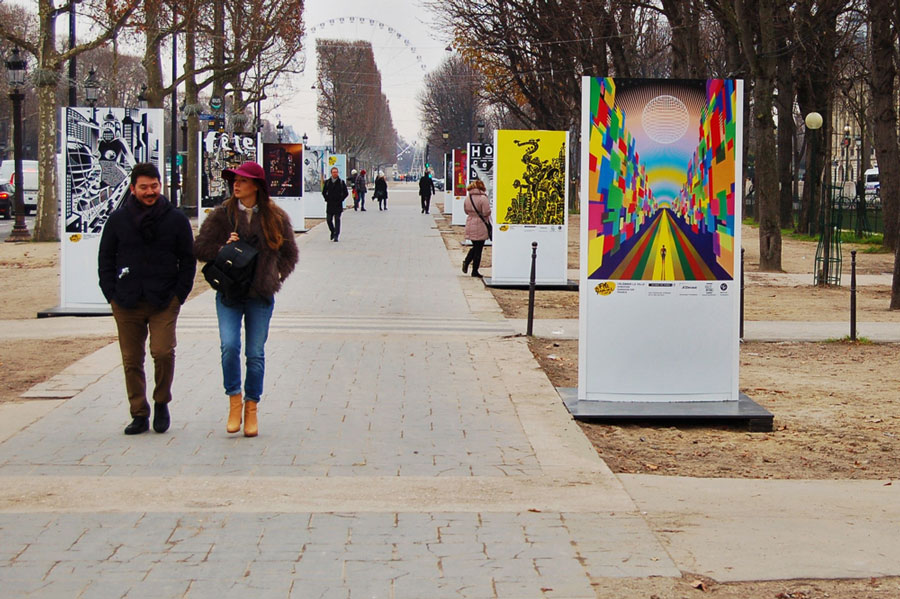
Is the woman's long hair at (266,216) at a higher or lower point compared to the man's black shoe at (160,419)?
higher

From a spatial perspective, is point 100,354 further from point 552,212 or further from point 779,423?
point 552,212

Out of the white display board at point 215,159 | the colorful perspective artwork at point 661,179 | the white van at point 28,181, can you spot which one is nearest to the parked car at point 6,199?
the white van at point 28,181

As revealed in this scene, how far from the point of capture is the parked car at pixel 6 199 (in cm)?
4806

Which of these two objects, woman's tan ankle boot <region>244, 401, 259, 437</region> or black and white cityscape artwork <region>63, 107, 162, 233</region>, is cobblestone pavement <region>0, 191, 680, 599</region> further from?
black and white cityscape artwork <region>63, 107, 162, 233</region>

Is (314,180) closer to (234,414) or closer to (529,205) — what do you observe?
(529,205)

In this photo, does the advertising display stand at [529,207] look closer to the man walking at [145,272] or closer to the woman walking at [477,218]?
the woman walking at [477,218]

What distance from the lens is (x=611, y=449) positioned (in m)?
8.01

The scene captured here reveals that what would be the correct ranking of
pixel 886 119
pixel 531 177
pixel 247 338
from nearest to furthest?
1. pixel 247 338
2. pixel 531 177
3. pixel 886 119

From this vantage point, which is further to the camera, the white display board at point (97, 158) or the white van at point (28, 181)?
the white van at point (28, 181)

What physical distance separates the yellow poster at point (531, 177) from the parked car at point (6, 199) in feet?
109

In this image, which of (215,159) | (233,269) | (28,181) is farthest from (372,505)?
(28,181)

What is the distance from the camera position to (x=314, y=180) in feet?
154

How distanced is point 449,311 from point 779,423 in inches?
296

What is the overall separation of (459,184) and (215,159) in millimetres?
14219
